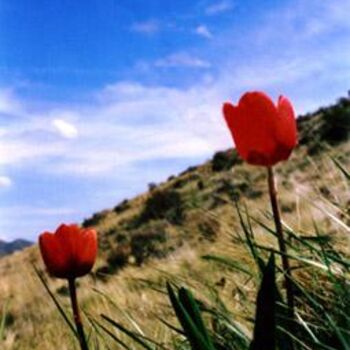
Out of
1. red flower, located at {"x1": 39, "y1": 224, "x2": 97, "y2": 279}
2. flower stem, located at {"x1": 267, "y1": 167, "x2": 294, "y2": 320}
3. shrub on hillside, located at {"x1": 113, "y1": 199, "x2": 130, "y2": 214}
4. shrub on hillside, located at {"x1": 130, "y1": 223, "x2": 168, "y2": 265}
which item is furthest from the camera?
shrub on hillside, located at {"x1": 113, "y1": 199, "x2": 130, "y2": 214}

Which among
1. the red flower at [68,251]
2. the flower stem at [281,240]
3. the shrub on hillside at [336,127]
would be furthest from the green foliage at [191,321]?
the shrub on hillside at [336,127]

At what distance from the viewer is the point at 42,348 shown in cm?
470

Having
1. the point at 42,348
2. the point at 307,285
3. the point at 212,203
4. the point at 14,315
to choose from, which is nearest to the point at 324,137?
the point at 212,203

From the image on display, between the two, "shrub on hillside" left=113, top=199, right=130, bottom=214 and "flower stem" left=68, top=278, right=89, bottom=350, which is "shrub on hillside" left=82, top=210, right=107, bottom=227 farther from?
"flower stem" left=68, top=278, right=89, bottom=350

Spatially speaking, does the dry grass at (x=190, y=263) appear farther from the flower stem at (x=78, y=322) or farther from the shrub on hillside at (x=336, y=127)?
the shrub on hillside at (x=336, y=127)

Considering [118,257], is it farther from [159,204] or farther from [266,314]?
[266,314]

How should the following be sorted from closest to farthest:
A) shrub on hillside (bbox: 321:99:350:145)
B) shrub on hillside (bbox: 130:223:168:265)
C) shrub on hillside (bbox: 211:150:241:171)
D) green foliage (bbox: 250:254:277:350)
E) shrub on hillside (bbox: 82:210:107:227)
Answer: green foliage (bbox: 250:254:277:350)
shrub on hillside (bbox: 130:223:168:265)
shrub on hillside (bbox: 321:99:350:145)
shrub on hillside (bbox: 211:150:241:171)
shrub on hillside (bbox: 82:210:107:227)

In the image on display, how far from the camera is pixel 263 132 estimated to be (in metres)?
1.53

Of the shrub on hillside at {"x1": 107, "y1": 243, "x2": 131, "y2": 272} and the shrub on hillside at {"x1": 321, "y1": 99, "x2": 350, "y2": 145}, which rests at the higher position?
the shrub on hillside at {"x1": 321, "y1": 99, "x2": 350, "y2": 145}

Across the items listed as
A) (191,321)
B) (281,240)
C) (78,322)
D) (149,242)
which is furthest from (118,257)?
(191,321)

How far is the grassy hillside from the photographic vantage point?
2379 mm

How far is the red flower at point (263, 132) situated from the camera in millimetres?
1517

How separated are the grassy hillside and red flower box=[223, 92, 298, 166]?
0.25 meters

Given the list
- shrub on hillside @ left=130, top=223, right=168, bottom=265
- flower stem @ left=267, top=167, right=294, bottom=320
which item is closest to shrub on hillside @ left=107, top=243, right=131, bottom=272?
shrub on hillside @ left=130, top=223, right=168, bottom=265
